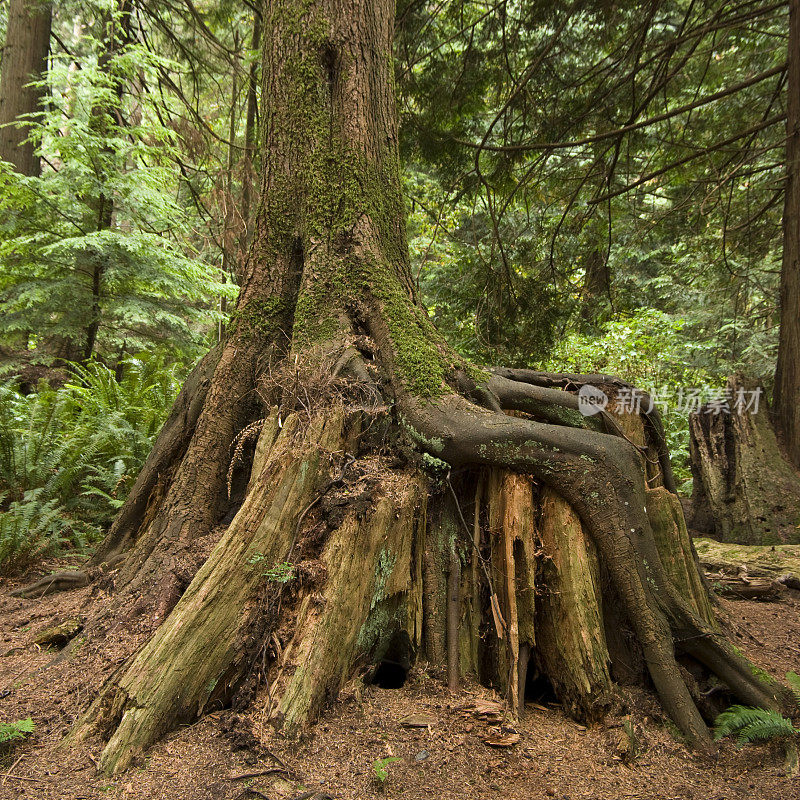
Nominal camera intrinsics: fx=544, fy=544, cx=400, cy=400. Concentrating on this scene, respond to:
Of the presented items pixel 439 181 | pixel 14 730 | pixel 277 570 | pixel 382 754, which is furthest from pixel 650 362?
pixel 14 730

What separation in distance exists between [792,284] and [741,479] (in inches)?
93.2

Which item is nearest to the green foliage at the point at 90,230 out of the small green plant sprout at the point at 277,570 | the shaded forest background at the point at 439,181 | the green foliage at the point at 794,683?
the shaded forest background at the point at 439,181

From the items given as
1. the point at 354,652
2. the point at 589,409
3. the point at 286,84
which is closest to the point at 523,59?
the point at 286,84

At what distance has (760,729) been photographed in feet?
8.89

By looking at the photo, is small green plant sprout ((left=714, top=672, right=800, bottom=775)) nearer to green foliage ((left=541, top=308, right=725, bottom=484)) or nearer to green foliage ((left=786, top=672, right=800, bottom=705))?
green foliage ((left=786, top=672, right=800, bottom=705))

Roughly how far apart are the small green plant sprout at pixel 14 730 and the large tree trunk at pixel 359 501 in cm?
22

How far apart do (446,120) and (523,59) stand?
49.4 inches

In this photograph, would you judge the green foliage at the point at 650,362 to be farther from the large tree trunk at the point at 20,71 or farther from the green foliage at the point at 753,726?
the large tree trunk at the point at 20,71

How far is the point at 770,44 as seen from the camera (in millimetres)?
7934

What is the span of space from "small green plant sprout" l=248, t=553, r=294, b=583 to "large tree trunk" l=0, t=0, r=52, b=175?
9.25 metres

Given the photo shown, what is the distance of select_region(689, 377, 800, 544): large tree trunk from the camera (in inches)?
232
